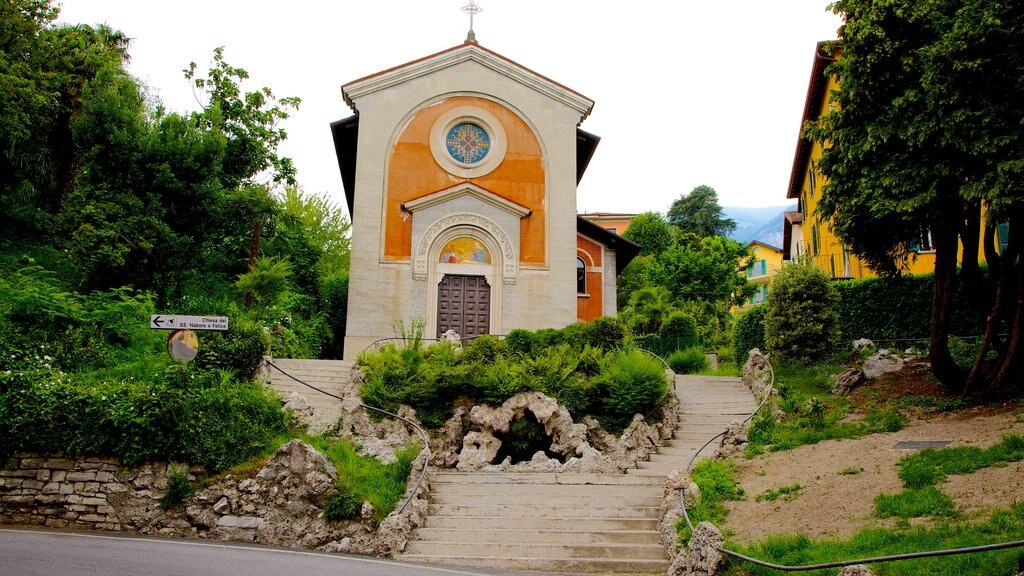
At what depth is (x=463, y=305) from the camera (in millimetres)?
24859

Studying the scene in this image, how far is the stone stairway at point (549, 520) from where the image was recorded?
11375mm

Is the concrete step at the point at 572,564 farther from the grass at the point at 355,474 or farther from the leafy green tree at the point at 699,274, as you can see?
the leafy green tree at the point at 699,274

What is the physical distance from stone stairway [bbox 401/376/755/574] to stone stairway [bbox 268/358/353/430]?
3.48m

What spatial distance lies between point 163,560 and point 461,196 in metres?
16.7

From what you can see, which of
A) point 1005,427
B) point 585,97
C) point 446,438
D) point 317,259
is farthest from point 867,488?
point 317,259

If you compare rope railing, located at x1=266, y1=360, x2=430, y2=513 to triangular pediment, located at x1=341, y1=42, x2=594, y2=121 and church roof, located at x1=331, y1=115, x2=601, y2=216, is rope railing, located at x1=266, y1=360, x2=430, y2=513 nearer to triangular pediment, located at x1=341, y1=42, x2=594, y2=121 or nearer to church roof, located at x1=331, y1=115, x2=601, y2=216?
church roof, located at x1=331, y1=115, x2=601, y2=216

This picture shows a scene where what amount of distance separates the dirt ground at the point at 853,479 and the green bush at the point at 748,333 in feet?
29.9

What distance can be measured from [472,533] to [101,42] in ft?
84.9

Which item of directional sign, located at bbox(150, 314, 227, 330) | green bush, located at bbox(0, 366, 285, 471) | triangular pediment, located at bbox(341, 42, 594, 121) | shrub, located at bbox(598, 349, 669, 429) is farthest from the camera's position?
triangular pediment, located at bbox(341, 42, 594, 121)

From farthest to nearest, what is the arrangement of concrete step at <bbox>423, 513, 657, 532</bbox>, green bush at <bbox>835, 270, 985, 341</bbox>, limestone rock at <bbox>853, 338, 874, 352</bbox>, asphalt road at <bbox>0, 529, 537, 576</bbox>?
1. green bush at <bbox>835, 270, 985, 341</bbox>
2. limestone rock at <bbox>853, 338, 874, 352</bbox>
3. concrete step at <bbox>423, 513, 657, 532</bbox>
4. asphalt road at <bbox>0, 529, 537, 576</bbox>

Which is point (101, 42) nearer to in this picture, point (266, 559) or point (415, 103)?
point (415, 103)

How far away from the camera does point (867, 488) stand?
11.2m

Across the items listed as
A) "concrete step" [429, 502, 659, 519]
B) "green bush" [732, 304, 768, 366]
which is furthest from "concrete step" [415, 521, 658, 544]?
"green bush" [732, 304, 768, 366]

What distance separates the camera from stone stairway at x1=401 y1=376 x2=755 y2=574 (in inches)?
448
